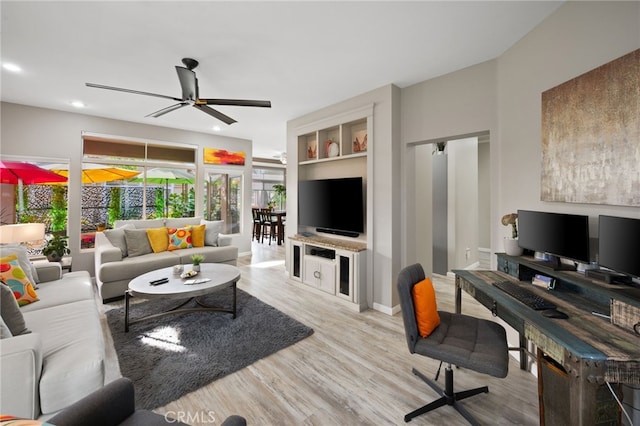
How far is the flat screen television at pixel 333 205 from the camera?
12.0 feet

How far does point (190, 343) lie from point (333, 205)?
2459mm

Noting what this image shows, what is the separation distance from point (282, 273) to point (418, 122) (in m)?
3.40

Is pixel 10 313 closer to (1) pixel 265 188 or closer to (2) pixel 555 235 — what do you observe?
(2) pixel 555 235

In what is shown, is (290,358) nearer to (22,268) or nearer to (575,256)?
(575,256)

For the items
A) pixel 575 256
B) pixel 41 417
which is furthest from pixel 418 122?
pixel 41 417

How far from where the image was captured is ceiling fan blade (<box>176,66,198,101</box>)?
2.53 metres

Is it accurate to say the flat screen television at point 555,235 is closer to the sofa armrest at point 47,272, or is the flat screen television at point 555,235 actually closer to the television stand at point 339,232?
the television stand at point 339,232

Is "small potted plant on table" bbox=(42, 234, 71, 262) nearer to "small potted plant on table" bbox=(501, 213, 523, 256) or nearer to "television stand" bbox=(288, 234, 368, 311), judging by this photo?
"television stand" bbox=(288, 234, 368, 311)

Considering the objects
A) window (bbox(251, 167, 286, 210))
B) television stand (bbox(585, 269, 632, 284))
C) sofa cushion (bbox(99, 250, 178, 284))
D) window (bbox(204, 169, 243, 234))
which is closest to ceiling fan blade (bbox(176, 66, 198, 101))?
sofa cushion (bbox(99, 250, 178, 284))

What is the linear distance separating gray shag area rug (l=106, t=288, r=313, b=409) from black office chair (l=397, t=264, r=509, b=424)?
133cm

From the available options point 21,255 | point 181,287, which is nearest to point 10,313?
point 181,287

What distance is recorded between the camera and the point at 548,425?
1457 mm

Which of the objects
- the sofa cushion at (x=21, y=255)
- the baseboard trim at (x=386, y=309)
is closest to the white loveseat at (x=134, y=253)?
the sofa cushion at (x=21, y=255)

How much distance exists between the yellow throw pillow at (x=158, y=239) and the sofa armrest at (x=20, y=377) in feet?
10.4
